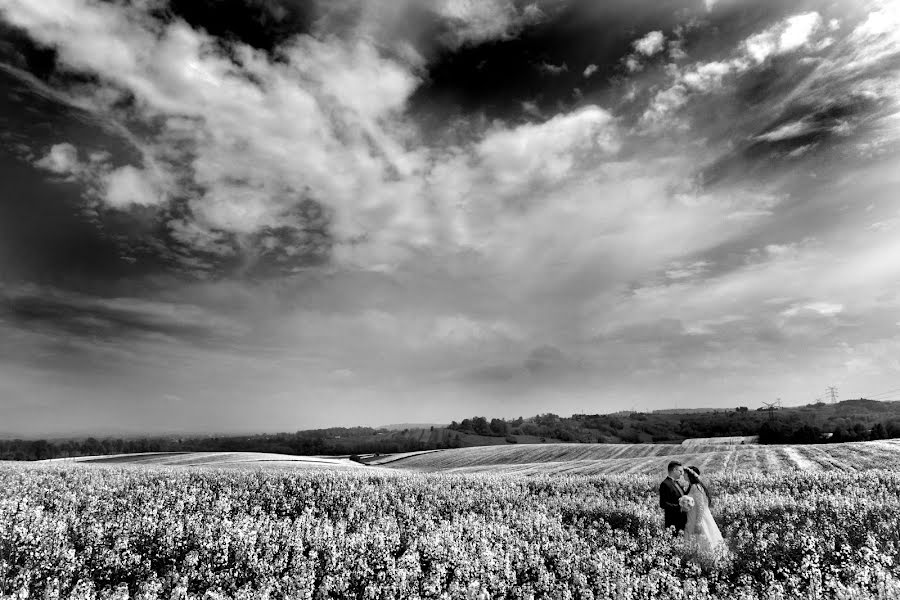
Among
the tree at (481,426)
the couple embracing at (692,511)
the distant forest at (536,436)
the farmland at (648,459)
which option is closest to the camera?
the couple embracing at (692,511)

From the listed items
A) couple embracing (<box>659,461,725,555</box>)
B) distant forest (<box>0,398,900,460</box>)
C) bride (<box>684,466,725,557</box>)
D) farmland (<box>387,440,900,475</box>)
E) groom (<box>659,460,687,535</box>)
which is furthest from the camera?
distant forest (<box>0,398,900,460</box>)

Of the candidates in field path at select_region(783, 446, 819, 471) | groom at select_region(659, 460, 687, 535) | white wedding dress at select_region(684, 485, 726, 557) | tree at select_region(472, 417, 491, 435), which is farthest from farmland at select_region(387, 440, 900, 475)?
tree at select_region(472, 417, 491, 435)

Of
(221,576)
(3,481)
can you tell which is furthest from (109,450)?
(221,576)

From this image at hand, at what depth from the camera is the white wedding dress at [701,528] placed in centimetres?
1163

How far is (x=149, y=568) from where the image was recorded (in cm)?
900

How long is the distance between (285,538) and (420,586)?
383 cm

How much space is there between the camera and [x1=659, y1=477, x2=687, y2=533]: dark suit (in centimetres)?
1334

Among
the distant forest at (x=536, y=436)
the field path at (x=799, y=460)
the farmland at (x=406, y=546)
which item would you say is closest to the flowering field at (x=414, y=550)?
the farmland at (x=406, y=546)

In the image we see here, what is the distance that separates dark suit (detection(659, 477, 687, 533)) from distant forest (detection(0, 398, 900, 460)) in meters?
80.2

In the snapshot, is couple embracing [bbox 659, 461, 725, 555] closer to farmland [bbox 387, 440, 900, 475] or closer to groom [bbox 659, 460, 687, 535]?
groom [bbox 659, 460, 687, 535]

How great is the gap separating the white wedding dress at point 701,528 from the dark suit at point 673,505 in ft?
2.33

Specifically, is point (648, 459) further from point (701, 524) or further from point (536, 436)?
point (536, 436)

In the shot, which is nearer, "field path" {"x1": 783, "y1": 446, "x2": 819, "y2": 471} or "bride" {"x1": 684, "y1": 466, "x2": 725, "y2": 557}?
"bride" {"x1": 684, "y1": 466, "x2": 725, "y2": 557}

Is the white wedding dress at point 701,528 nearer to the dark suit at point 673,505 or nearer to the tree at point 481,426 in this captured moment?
the dark suit at point 673,505
